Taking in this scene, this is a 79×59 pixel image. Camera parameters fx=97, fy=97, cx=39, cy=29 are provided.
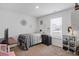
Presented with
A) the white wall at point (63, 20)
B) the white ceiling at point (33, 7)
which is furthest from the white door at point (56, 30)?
the white ceiling at point (33, 7)

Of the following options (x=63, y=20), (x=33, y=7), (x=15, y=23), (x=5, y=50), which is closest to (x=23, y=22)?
(x=15, y=23)

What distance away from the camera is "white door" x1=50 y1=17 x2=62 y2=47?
1.64 metres

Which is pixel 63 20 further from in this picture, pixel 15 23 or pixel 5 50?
pixel 5 50

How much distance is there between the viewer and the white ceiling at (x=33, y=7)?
1581 millimetres

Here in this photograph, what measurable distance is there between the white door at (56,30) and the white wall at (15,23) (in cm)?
31

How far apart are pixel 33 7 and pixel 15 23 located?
0.40m

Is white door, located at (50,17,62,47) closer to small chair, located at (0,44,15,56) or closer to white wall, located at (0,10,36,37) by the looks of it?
white wall, located at (0,10,36,37)

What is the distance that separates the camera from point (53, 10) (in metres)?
1.62

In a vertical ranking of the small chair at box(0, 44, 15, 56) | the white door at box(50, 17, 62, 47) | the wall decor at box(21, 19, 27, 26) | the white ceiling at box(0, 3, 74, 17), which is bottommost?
the small chair at box(0, 44, 15, 56)

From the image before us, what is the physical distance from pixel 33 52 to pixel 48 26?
0.51 metres

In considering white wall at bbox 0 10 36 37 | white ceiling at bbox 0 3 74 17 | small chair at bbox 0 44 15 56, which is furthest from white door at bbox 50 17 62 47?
small chair at bbox 0 44 15 56

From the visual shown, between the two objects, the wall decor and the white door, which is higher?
the wall decor

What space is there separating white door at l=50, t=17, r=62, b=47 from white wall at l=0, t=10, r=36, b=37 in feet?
1.02

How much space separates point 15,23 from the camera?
1632 mm
